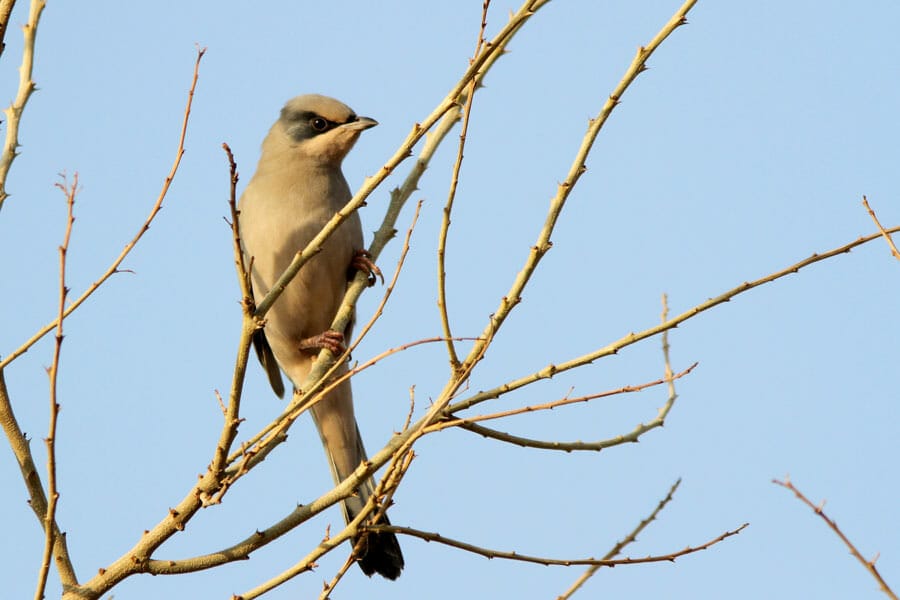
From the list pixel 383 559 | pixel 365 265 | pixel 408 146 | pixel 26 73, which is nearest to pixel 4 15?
pixel 26 73

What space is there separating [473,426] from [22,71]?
223cm

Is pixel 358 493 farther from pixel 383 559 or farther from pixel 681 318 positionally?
pixel 681 318

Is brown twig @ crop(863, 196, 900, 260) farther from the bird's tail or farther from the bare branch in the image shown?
the bird's tail

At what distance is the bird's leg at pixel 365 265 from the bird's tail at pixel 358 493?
0.83 m

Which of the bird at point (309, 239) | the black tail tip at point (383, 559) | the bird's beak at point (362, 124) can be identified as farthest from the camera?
the bird's beak at point (362, 124)

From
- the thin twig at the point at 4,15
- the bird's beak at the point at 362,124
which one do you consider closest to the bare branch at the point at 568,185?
the thin twig at the point at 4,15

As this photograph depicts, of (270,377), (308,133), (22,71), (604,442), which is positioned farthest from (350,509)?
(22,71)

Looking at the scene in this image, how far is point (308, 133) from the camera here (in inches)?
252

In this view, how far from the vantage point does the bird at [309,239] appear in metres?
5.98

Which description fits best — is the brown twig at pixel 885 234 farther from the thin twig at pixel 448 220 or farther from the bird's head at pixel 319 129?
the bird's head at pixel 319 129

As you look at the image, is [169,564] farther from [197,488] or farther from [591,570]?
[591,570]

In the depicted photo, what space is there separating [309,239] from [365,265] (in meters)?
0.44

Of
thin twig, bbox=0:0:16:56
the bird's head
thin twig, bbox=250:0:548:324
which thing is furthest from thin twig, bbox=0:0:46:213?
the bird's head

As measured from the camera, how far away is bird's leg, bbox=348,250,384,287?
18.5ft
